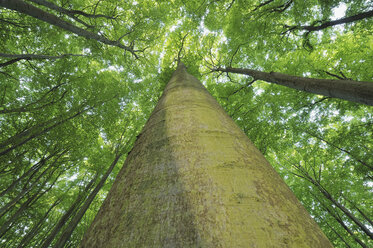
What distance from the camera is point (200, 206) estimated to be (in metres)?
0.51

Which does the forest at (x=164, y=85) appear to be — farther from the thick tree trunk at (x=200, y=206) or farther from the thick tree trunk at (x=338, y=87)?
the thick tree trunk at (x=200, y=206)

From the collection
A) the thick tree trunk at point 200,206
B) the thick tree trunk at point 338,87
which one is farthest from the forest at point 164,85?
the thick tree trunk at point 200,206

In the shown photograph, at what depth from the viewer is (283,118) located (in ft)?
24.2

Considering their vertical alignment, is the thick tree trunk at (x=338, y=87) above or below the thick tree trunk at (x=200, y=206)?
above

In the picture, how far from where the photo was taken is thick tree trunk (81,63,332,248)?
442 millimetres

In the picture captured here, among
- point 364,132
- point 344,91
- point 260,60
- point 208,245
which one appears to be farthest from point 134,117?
point 364,132

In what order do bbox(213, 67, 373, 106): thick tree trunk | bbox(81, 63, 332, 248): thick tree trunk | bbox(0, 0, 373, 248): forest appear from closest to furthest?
bbox(81, 63, 332, 248): thick tree trunk, bbox(213, 67, 373, 106): thick tree trunk, bbox(0, 0, 373, 248): forest

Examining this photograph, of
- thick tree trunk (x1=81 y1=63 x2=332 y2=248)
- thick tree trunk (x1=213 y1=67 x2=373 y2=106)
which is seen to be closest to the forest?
thick tree trunk (x1=213 y1=67 x2=373 y2=106)

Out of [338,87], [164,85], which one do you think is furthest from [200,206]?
[164,85]

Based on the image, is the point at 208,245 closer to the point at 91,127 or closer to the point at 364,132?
the point at 91,127

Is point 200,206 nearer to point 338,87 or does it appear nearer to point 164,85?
point 338,87

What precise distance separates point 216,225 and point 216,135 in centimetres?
53

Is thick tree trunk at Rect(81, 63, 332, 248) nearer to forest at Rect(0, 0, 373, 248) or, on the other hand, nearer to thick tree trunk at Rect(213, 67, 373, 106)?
thick tree trunk at Rect(213, 67, 373, 106)

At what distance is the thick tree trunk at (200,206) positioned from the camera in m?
0.44
